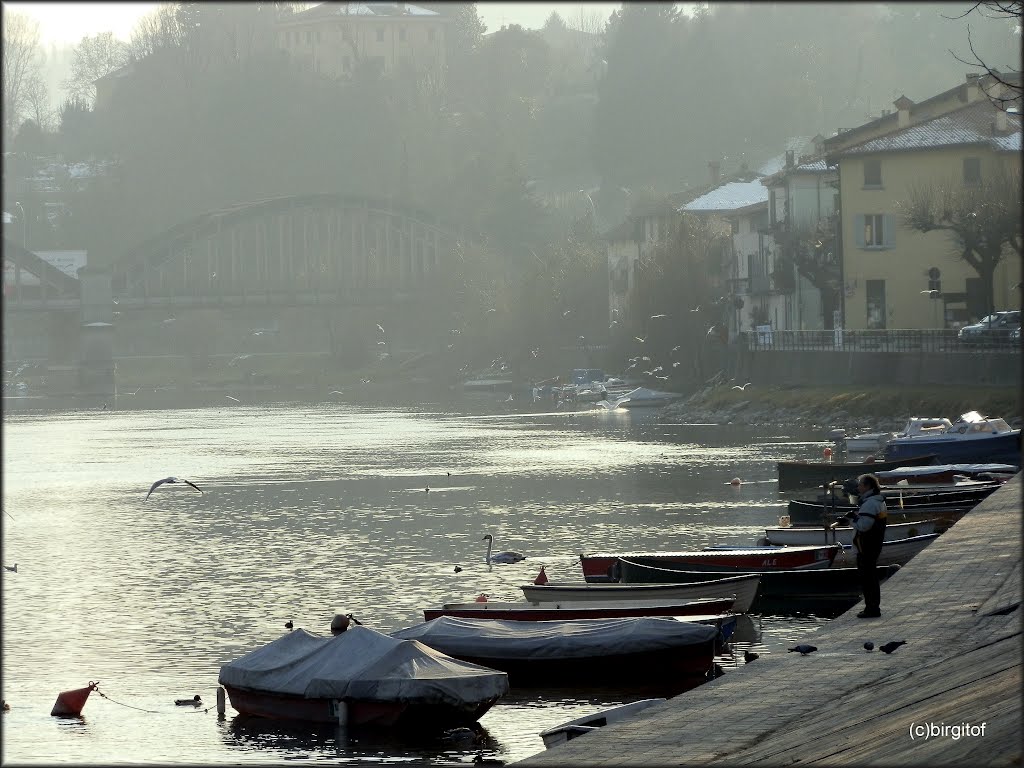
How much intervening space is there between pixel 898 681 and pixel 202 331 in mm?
157956

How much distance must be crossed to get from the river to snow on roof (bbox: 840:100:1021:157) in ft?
51.1

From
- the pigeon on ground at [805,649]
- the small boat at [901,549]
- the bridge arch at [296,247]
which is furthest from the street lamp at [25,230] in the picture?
the pigeon on ground at [805,649]

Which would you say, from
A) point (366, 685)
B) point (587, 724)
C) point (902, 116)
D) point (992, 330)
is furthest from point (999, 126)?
point (587, 724)

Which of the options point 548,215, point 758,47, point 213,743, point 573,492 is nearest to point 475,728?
point 213,743

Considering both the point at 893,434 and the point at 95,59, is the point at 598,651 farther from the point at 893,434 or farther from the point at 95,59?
the point at 893,434

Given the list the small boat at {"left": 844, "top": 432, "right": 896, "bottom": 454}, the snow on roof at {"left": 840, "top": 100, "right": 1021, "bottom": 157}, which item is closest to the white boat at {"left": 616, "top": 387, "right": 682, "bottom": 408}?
the snow on roof at {"left": 840, "top": 100, "right": 1021, "bottom": 157}

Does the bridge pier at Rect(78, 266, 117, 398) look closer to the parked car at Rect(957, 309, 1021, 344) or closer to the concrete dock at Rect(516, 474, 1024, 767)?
the parked car at Rect(957, 309, 1021, 344)

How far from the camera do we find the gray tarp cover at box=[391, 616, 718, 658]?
938 inches

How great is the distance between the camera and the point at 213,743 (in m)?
21.7

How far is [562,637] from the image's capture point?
78.8 feet

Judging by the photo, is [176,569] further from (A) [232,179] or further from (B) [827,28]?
(A) [232,179]

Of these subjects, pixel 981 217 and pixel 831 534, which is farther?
pixel 981 217

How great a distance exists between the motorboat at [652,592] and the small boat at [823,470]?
2088 centimetres

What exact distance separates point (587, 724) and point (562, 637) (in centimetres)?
487
